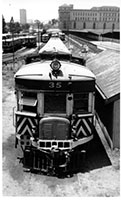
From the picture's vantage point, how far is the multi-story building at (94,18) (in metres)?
120

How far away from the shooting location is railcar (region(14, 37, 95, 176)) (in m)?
7.69

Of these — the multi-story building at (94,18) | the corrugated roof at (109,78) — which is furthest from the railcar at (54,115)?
the multi-story building at (94,18)

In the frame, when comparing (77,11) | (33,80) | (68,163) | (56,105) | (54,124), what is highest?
(77,11)

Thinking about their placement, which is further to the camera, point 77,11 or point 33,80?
point 77,11

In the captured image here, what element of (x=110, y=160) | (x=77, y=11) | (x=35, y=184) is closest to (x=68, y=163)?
(x=35, y=184)

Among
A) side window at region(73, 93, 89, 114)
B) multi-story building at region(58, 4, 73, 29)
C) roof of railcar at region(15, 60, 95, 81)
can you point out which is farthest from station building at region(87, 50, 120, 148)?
multi-story building at region(58, 4, 73, 29)

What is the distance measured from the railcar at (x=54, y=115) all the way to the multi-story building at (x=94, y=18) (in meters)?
116

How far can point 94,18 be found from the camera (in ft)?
414

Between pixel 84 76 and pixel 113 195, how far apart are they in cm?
364

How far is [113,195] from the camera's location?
7.07m

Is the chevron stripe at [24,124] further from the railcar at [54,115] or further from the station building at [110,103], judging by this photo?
the station building at [110,103]

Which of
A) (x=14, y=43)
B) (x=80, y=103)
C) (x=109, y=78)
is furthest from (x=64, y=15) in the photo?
(x=80, y=103)

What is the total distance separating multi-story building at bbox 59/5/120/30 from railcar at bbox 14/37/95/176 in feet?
382

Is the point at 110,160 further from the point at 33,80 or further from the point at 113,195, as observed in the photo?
the point at 33,80
